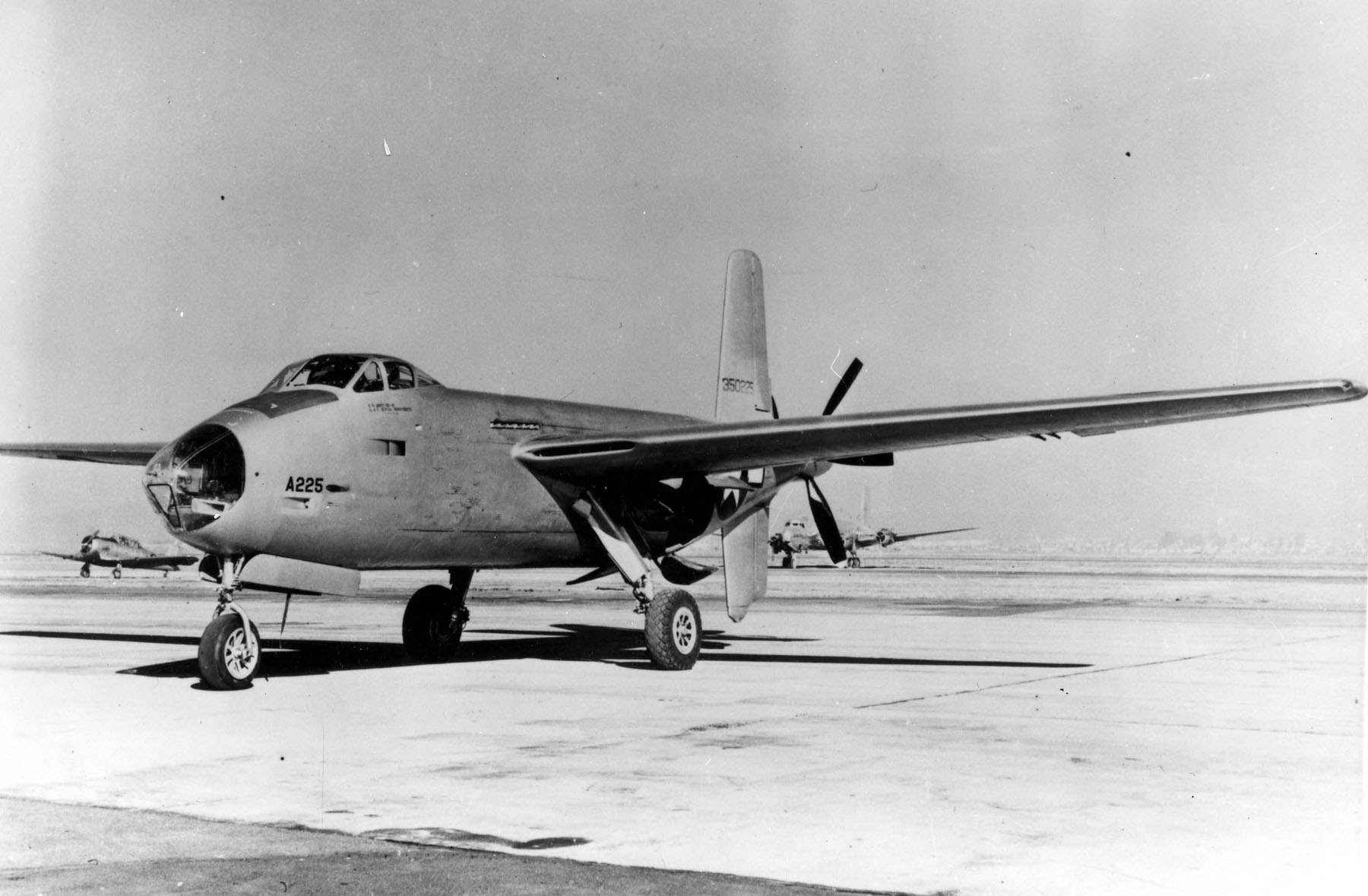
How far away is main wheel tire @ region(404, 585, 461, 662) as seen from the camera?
18297 mm

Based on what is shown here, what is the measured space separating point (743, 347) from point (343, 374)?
8.59 meters

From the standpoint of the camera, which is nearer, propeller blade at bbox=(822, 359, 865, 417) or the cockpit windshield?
the cockpit windshield

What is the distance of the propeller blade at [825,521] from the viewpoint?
20.8 metres

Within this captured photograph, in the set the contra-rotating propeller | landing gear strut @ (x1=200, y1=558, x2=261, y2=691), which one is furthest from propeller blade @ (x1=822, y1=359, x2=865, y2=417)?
landing gear strut @ (x1=200, y1=558, x2=261, y2=691)

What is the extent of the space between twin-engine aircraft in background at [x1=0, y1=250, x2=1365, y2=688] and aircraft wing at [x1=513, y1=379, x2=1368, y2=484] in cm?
3

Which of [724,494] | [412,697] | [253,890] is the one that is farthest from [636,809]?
[724,494]

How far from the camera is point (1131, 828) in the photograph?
7.32m

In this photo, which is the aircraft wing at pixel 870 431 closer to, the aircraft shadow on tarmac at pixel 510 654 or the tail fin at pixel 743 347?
the aircraft shadow on tarmac at pixel 510 654

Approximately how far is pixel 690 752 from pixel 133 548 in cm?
5513

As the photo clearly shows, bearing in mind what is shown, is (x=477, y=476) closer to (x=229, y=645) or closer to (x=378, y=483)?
(x=378, y=483)

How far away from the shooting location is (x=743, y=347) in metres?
22.2

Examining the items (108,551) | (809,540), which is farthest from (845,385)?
(809,540)

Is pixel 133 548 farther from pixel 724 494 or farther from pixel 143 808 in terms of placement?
pixel 143 808

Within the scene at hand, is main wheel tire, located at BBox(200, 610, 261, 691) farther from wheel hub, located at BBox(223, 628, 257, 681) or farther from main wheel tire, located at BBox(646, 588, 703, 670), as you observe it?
main wheel tire, located at BBox(646, 588, 703, 670)
